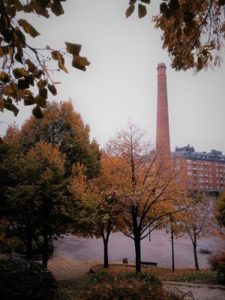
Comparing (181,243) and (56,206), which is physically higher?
(56,206)

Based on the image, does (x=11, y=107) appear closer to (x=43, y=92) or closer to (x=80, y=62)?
(x=43, y=92)

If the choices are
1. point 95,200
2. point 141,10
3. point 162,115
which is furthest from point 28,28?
point 162,115

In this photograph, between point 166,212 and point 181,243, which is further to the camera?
point 181,243

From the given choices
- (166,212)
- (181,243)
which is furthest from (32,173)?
(181,243)

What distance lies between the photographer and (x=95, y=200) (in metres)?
16.8

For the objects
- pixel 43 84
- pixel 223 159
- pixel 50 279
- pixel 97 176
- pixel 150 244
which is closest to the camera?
pixel 43 84

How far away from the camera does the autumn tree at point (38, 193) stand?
47.6ft

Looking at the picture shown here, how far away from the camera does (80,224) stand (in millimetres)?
15312

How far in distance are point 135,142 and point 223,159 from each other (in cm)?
10247

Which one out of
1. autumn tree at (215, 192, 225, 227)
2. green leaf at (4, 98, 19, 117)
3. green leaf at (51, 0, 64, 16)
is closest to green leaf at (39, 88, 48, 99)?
green leaf at (4, 98, 19, 117)

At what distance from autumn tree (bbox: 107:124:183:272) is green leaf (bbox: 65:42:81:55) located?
45.1 feet

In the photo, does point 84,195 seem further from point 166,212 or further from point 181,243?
point 181,243

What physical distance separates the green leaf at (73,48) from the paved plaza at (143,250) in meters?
27.0

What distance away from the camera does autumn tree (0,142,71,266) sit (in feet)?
47.6
